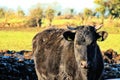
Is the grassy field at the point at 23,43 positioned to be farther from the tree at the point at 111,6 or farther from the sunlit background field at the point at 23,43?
the tree at the point at 111,6

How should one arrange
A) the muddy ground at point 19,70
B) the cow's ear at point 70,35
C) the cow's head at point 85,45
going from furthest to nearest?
the muddy ground at point 19,70 → the cow's ear at point 70,35 → the cow's head at point 85,45

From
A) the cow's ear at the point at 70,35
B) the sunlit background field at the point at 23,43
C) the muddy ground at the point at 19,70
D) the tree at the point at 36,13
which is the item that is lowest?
the tree at the point at 36,13

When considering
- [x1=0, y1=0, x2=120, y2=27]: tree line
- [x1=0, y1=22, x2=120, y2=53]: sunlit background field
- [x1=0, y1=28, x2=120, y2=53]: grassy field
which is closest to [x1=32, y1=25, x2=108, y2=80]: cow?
[x1=0, y1=22, x2=120, y2=53]: sunlit background field

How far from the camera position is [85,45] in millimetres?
7320

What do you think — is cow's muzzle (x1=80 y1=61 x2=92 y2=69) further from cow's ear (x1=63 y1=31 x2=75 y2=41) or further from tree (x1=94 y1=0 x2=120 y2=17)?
tree (x1=94 y1=0 x2=120 y2=17)

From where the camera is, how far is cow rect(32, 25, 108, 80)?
736cm

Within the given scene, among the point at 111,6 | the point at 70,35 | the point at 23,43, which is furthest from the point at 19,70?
the point at 111,6

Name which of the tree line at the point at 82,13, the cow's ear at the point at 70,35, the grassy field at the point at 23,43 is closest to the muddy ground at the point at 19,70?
the cow's ear at the point at 70,35

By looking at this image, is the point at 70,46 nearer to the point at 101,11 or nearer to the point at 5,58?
the point at 5,58

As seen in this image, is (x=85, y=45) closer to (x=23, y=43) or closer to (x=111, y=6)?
(x=23, y=43)

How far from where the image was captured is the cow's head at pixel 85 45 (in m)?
7.20

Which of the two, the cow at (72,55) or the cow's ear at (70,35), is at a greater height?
the cow's ear at (70,35)

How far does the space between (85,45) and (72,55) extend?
0.90 metres

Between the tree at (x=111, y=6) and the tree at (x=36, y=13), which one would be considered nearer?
the tree at (x=111, y=6)
